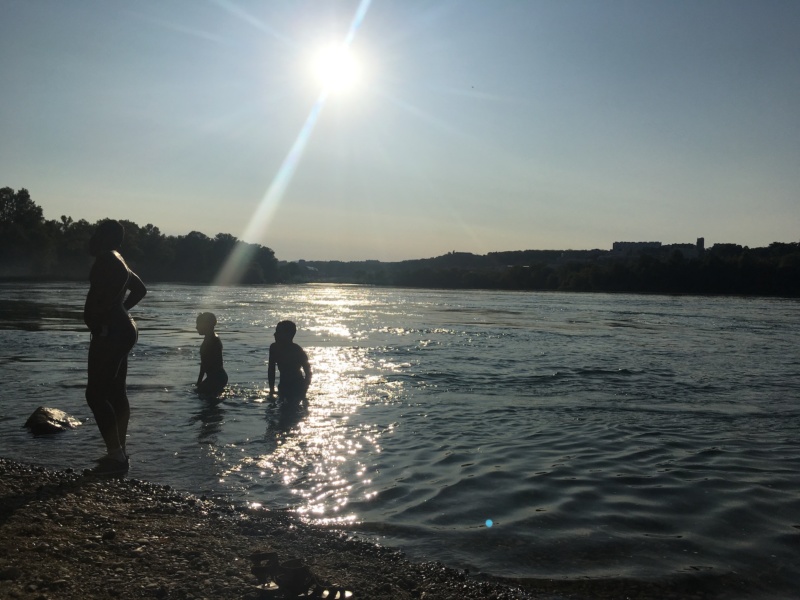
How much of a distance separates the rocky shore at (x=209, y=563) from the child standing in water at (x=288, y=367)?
18.7 ft

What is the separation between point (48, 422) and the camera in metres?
8.59

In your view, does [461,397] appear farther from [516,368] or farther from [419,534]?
[419,534]

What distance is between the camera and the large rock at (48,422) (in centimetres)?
850

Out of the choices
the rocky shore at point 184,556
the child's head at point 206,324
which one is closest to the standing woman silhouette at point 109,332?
the rocky shore at point 184,556

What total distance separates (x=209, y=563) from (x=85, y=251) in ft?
431

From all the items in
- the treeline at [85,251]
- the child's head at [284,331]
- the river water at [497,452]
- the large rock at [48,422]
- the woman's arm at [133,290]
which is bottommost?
the river water at [497,452]

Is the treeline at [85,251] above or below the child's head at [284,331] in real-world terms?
above

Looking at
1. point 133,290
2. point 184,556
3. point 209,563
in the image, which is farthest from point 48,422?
point 209,563

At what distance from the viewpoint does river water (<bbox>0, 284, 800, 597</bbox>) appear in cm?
527

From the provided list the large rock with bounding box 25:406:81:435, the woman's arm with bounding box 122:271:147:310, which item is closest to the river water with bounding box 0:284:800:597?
the large rock with bounding box 25:406:81:435

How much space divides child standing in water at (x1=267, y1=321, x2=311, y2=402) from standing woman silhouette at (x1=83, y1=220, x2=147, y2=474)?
14.5 ft

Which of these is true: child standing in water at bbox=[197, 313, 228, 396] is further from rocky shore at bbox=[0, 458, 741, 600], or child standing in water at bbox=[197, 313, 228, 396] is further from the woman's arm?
rocky shore at bbox=[0, 458, 741, 600]

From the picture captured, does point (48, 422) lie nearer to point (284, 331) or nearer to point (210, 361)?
point (210, 361)

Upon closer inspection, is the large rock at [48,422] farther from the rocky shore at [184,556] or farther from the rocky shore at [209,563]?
the rocky shore at [209,563]
